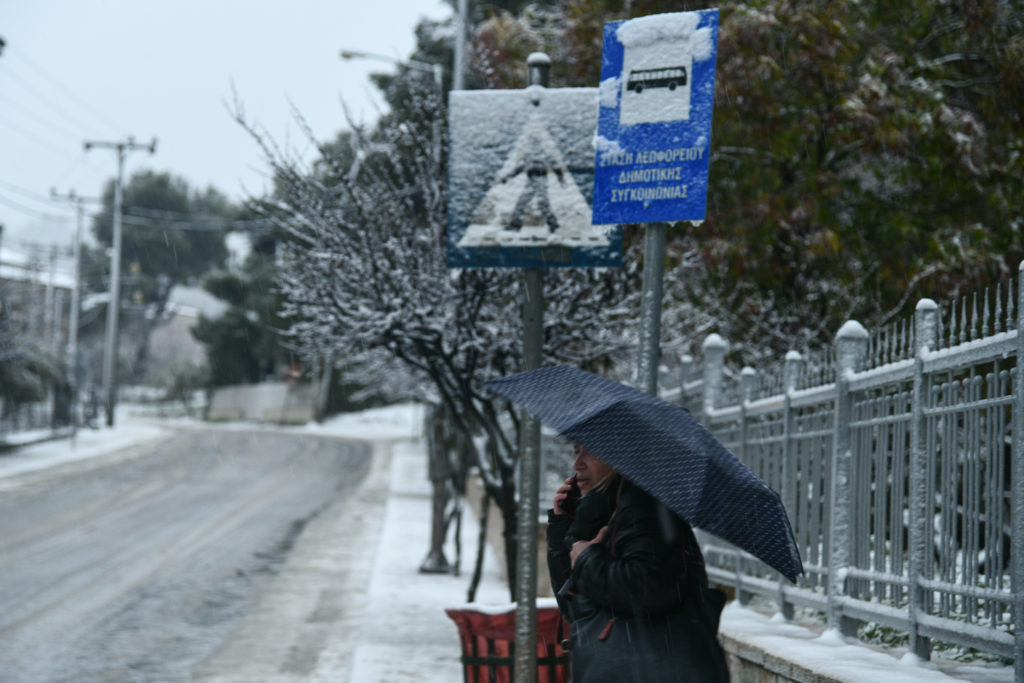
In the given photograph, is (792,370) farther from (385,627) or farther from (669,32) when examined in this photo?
(385,627)

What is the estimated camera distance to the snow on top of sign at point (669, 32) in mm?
4707

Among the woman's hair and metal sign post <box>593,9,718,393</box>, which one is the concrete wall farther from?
the woman's hair

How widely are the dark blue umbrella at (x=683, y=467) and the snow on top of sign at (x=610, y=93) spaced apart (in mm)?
1581

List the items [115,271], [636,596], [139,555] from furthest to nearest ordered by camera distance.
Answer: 1. [115,271]
2. [139,555]
3. [636,596]

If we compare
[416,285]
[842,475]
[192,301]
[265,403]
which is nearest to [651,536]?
[842,475]

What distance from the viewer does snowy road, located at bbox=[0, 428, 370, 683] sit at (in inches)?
395

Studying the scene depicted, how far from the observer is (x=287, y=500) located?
2536 cm

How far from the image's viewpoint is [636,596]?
333 cm

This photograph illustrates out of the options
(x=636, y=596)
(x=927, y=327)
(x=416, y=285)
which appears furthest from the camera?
(x=416, y=285)

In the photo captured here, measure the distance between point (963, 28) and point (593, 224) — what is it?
8.45 m

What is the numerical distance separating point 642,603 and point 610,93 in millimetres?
2243

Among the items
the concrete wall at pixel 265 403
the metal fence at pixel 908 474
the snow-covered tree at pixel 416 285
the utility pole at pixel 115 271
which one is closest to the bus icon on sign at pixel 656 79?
the metal fence at pixel 908 474

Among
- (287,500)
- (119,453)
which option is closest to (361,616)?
(287,500)

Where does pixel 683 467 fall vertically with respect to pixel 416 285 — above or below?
below
